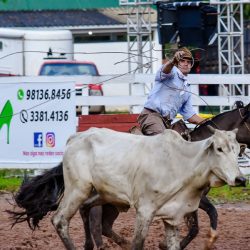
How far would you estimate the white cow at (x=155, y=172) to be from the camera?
8.96 m

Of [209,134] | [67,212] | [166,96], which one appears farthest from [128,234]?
[67,212]

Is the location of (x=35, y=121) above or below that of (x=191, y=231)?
above

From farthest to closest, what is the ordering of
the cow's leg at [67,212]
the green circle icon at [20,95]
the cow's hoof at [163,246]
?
1. the green circle icon at [20,95]
2. the cow's hoof at [163,246]
3. the cow's leg at [67,212]

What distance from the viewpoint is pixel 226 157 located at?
28.9 feet

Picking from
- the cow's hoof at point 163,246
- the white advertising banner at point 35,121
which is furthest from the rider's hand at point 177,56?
the white advertising banner at point 35,121

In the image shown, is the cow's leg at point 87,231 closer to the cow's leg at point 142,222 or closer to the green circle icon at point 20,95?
the cow's leg at point 142,222

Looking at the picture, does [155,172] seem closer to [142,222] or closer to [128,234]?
[142,222]

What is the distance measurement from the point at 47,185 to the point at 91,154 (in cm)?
92

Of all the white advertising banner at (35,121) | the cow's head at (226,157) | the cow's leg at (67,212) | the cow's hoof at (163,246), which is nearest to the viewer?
the cow's head at (226,157)

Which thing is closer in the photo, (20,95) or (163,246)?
(163,246)

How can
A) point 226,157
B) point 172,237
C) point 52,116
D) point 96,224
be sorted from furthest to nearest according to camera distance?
point 52,116 → point 96,224 → point 172,237 → point 226,157

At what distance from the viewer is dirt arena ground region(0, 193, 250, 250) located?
1098cm

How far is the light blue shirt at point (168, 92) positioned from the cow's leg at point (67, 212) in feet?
4.68

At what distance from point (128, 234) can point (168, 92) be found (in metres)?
1.73
